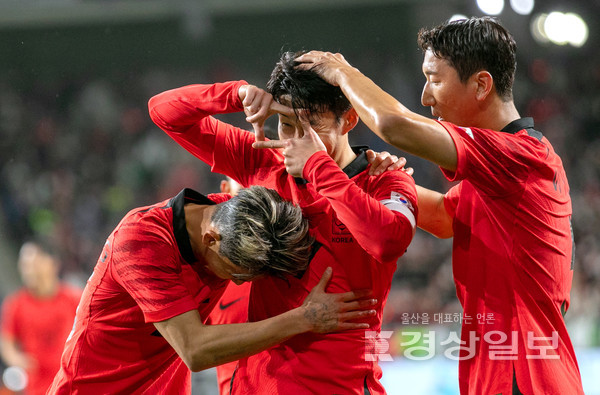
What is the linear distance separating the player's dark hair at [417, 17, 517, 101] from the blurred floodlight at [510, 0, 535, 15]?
8.25 metres

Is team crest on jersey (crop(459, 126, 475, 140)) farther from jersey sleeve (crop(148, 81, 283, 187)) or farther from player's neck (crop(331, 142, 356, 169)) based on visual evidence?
jersey sleeve (crop(148, 81, 283, 187))

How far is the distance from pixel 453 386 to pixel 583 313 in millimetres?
2708

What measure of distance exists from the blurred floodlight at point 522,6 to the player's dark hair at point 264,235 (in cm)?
883

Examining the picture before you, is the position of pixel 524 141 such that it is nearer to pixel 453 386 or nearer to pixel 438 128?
pixel 438 128

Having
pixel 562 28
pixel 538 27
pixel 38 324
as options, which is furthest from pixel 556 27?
pixel 38 324

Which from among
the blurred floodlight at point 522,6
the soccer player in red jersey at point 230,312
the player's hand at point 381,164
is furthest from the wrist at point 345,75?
the blurred floodlight at point 522,6

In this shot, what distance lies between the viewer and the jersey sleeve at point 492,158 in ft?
7.40

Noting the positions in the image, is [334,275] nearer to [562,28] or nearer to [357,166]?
[357,166]

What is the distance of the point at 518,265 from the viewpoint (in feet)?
7.98

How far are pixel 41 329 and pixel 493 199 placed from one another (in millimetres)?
5106

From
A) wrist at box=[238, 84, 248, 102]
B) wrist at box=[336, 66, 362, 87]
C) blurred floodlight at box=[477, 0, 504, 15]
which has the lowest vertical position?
wrist at box=[336, 66, 362, 87]

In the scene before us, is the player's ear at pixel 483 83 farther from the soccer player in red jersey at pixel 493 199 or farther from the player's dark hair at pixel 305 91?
the player's dark hair at pixel 305 91

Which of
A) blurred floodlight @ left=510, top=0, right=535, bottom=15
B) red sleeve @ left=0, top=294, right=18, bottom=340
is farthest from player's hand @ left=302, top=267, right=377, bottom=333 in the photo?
blurred floodlight @ left=510, top=0, right=535, bottom=15

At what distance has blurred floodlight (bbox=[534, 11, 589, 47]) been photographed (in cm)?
1066
